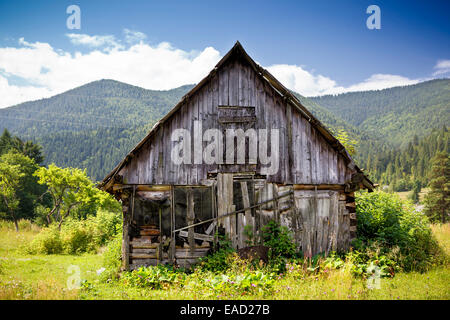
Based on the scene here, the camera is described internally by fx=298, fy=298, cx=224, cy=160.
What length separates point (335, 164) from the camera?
1045 centimetres

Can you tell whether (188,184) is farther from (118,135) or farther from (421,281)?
(118,135)

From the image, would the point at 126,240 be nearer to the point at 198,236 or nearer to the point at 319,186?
the point at 198,236

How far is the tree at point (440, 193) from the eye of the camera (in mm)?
39188

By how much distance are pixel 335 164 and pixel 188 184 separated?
5.16 metres

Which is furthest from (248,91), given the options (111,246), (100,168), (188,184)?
(100,168)

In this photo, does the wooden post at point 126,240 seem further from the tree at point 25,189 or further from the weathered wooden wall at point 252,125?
the tree at point 25,189

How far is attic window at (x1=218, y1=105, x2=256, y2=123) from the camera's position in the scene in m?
10.1


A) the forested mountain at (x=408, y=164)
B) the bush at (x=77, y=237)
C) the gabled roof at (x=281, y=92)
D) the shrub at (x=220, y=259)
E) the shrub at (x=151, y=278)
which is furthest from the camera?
the forested mountain at (x=408, y=164)

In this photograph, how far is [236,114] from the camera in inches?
401

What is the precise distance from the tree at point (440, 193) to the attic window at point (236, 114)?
39.3 meters

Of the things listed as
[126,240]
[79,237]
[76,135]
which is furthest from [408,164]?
[76,135]

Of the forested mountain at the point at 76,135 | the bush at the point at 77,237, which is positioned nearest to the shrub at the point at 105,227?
the bush at the point at 77,237

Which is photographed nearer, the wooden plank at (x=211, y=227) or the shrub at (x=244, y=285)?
the shrub at (x=244, y=285)

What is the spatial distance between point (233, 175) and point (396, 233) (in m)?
6.44
